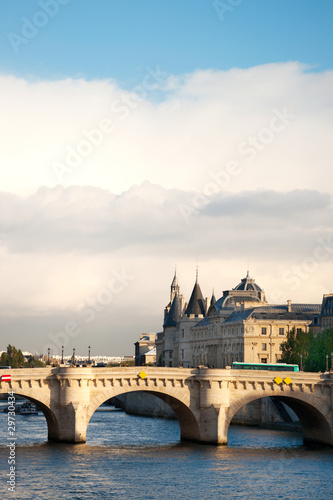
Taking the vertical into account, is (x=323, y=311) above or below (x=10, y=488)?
above

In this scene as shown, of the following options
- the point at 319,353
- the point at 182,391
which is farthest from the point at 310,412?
the point at 319,353

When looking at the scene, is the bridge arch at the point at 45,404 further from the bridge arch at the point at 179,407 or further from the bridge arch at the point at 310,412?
the bridge arch at the point at 310,412

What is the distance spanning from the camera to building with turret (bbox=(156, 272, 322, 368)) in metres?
156

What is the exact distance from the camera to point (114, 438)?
96688mm

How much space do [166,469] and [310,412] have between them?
24.2m

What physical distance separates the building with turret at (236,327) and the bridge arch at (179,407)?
47.3m

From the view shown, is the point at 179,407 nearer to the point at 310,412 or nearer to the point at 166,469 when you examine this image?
the point at 310,412

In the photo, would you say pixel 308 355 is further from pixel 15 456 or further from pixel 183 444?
pixel 15 456

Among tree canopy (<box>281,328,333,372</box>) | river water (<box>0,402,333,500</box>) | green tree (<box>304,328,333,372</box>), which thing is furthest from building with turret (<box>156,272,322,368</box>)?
river water (<box>0,402,333,500</box>)

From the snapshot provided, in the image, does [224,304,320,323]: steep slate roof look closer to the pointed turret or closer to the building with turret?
the building with turret

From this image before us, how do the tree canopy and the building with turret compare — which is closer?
the tree canopy

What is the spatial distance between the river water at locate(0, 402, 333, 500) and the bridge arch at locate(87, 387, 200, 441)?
130 centimetres

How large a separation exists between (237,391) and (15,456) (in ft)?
71.2

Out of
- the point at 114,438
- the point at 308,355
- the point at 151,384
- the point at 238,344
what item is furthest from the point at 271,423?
the point at 238,344
